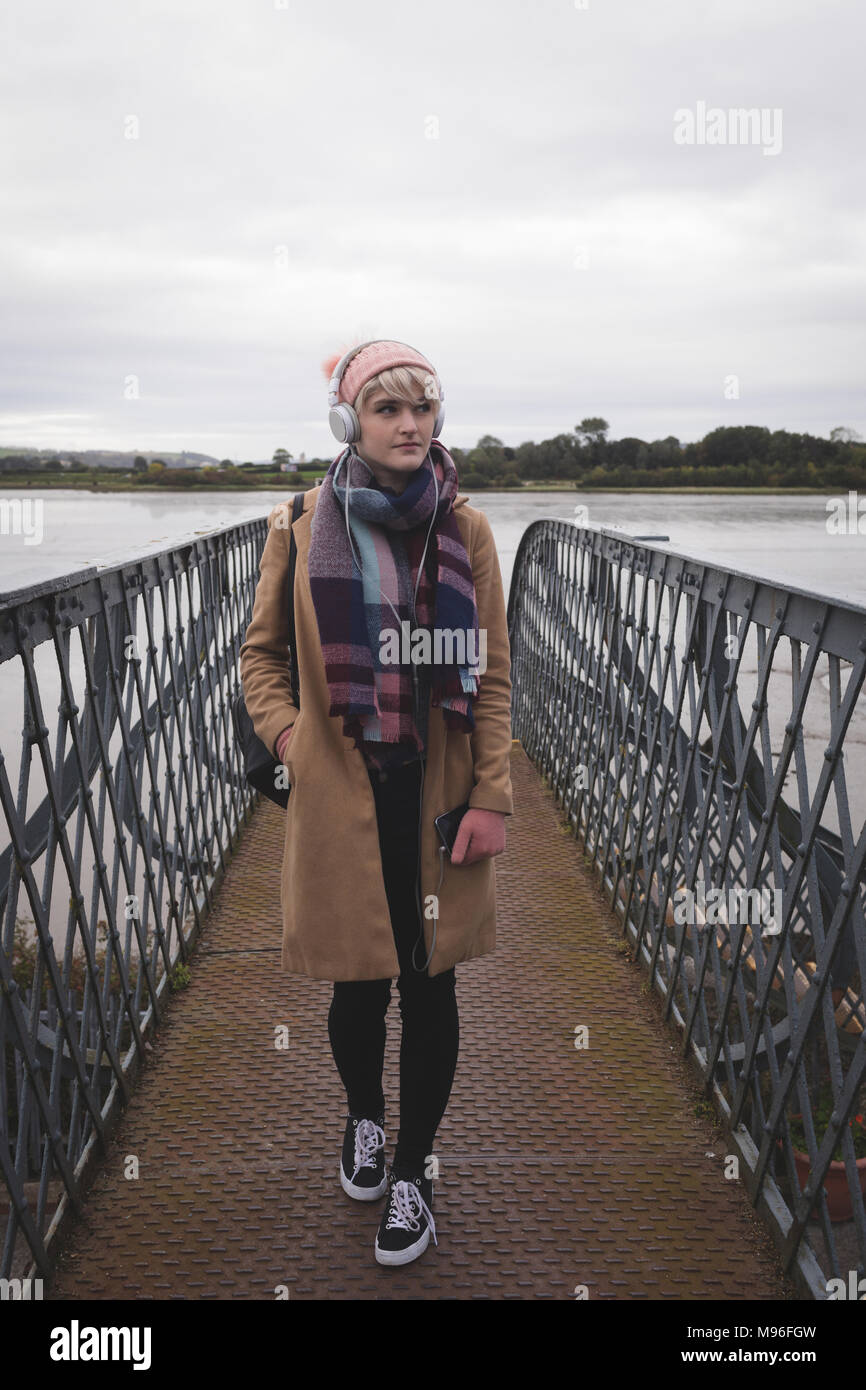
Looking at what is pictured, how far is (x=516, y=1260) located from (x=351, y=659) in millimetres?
1289

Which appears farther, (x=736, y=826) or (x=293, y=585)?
(x=736, y=826)

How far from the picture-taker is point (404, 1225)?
2021 mm

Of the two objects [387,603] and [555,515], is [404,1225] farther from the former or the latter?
[555,515]

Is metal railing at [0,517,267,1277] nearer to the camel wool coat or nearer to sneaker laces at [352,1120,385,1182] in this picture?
the camel wool coat

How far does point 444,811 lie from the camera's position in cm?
194

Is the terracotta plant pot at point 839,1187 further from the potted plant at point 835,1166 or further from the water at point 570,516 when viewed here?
the water at point 570,516

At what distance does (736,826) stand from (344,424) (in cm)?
130

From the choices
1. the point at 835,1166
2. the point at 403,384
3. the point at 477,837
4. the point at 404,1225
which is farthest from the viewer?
the point at 835,1166

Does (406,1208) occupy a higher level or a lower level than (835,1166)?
higher

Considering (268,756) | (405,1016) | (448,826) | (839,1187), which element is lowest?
(839,1187)

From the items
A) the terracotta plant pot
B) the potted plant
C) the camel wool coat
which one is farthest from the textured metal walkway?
the terracotta plant pot

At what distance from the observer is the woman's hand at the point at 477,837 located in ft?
6.25

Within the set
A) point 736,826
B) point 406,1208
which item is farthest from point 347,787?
point 736,826
